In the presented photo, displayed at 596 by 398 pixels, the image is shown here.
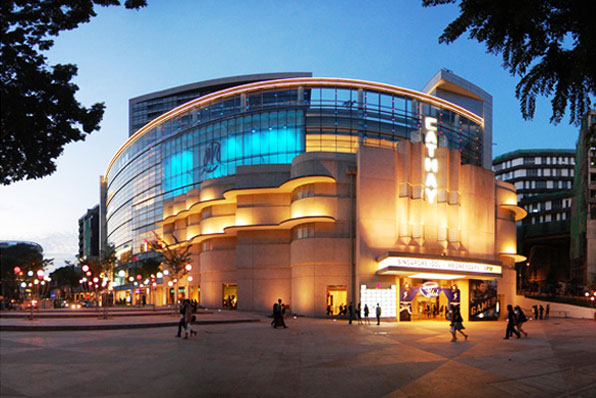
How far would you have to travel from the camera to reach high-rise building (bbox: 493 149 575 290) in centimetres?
11319

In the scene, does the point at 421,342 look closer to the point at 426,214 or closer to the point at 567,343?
the point at 567,343

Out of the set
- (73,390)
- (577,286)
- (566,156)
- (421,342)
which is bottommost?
(577,286)

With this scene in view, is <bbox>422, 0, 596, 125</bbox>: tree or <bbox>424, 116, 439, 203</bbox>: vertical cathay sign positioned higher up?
<bbox>424, 116, 439, 203</bbox>: vertical cathay sign

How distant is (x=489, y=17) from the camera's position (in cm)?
523

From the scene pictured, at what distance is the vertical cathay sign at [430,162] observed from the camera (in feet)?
151

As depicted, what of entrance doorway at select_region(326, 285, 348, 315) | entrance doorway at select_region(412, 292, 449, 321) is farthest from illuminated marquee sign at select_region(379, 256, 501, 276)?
entrance doorway at select_region(326, 285, 348, 315)

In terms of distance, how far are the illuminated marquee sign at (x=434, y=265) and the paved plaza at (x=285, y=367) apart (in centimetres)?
1513

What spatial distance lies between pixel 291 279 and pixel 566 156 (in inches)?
4837

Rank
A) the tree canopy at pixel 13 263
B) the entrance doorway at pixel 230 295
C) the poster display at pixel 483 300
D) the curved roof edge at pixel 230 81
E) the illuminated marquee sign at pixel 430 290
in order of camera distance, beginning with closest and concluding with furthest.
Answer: the illuminated marquee sign at pixel 430 290, the poster display at pixel 483 300, the entrance doorway at pixel 230 295, the tree canopy at pixel 13 263, the curved roof edge at pixel 230 81

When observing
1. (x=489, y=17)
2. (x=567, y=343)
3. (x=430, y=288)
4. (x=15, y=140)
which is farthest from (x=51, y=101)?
(x=430, y=288)

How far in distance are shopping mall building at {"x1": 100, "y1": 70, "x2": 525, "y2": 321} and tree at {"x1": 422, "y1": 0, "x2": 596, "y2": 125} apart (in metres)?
35.8

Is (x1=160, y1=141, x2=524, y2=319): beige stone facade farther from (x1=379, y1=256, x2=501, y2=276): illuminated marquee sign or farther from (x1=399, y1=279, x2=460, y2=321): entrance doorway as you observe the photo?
(x1=399, y1=279, x2=460, y2=321): entrance doorway

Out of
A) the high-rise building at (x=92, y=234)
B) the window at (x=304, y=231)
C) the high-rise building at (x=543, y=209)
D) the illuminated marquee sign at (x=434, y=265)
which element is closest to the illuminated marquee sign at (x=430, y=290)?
the illuminated marquee sign at (x=434, y=265)

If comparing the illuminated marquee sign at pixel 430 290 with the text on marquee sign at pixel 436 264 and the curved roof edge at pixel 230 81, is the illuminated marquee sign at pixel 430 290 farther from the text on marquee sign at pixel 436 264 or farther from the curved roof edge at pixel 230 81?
the curved roof edge at pixel 230 81
